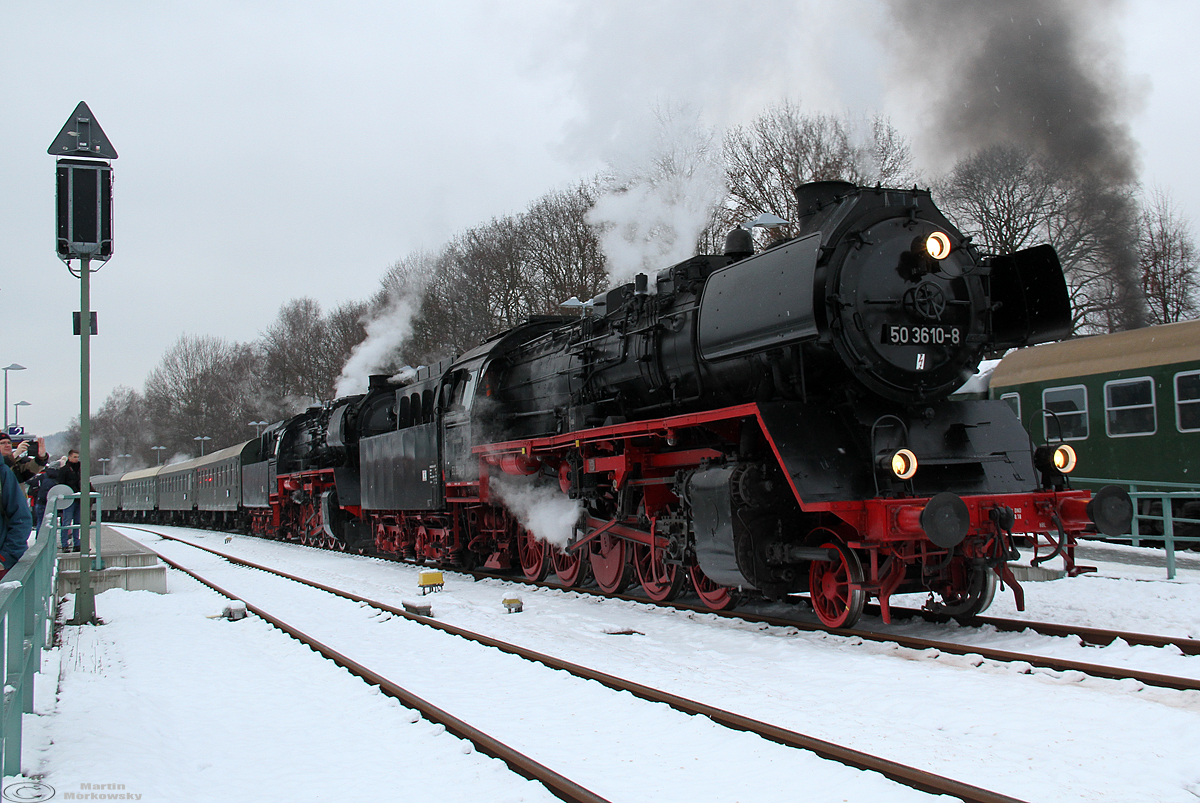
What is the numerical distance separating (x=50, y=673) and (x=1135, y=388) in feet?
45.5

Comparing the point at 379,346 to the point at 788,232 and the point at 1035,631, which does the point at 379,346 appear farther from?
the point at 1035,631

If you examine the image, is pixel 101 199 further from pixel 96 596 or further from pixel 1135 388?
Result: pixel 1135 388

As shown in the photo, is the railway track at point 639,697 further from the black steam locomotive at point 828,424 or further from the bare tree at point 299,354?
the bare tree at point 299,354

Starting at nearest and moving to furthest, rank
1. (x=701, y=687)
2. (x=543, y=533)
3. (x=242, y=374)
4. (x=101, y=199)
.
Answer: (x=701, y=687) < (x=101, y=199) < (x=543, y=533) < (x=242, y=374)

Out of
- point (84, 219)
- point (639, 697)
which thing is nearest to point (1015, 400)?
point (639, 697)

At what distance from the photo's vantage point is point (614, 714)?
506cm

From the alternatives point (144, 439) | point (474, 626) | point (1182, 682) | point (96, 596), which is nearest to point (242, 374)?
point (144, 439)

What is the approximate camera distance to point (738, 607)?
885 centimetres

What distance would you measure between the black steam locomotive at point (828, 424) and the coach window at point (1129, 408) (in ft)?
21.6

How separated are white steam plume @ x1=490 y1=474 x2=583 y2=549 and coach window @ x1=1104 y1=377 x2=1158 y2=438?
870 cm

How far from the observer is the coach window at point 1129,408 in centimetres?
1282

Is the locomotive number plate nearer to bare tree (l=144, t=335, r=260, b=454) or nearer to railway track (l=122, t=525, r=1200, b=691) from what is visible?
railway track (l=122, t=525, r=1200, b=691)

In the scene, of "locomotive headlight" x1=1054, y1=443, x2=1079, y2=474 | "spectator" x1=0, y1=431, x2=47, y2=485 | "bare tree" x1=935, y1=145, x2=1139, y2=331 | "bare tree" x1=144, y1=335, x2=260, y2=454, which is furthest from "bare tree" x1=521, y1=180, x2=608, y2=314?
"bare tree" x1=144, y1=335, x2=260, y2=454

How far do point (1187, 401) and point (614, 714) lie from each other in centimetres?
1103
